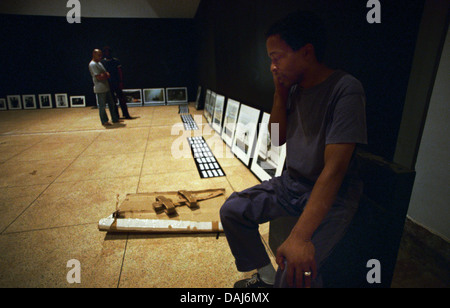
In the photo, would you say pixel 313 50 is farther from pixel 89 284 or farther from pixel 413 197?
pixel 89 284

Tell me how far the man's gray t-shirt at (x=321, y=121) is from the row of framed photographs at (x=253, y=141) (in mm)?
979

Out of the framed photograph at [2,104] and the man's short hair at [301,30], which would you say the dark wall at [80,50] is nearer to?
the framed photograph at [2,104]

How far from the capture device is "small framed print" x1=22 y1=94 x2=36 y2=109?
29.9 ft

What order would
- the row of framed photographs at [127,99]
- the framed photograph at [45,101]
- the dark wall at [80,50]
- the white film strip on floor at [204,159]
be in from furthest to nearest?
the framed photograph at [45,101] → the row of framed photographs at [127,99] → the dark wall at [80,50] → the white film strip on floor at [204,159]

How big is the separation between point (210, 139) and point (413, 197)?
11.0 feet

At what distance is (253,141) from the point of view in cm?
284

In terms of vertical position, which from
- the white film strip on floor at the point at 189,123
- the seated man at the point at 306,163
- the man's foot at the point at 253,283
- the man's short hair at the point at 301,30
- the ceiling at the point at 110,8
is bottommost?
the man's foot at the point at 253,283

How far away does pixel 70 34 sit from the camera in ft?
29.7

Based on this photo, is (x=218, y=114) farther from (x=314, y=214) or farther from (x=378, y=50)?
(x=314, y=214)

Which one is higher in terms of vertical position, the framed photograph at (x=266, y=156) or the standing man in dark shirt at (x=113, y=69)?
the standing man in dark shirt at (x=113, y=69)

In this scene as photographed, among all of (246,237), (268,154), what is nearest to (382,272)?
(246,237)

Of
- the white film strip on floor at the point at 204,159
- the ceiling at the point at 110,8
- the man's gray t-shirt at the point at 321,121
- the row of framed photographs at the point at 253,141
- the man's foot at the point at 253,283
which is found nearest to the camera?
the man's gray t-shirt at the point at 321,121

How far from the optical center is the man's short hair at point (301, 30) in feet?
3.16

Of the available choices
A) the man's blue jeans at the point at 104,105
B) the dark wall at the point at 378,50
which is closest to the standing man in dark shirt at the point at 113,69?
the man's blue jeans at the point at 104,105
